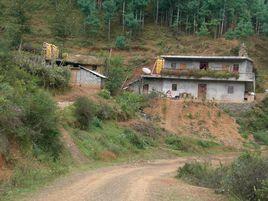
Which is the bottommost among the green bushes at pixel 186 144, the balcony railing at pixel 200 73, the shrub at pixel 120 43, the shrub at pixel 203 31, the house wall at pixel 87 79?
the green bushes at pixel 186 144

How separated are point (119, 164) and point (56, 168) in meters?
6.24

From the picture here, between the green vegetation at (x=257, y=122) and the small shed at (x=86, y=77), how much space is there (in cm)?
1386

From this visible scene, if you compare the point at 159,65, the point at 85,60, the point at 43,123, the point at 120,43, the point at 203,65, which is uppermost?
the point at 120,43

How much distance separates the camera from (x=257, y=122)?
151 feet

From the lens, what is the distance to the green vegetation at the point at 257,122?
42938 mm

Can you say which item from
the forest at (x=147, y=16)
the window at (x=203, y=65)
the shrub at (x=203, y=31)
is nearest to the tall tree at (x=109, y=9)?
the forest at (x=147, y=16)

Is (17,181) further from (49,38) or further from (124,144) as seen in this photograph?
(49,38)

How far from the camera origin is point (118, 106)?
3759cm

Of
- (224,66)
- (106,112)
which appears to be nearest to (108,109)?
(106,112)

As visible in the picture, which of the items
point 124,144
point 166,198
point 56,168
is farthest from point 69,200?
point 124,144

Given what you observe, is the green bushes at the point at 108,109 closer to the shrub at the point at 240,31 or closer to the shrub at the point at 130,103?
the shrub at the point at 130,103

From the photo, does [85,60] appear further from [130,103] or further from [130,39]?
[130,39]

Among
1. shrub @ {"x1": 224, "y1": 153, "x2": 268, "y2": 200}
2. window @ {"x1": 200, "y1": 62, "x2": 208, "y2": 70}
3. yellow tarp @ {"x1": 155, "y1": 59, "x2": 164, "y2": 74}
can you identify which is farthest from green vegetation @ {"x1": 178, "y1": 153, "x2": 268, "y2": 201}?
window @ {"x1": 200, "y1": 62, "x2": 208, "y2": 70}

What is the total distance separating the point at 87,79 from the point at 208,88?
44.8 ft
